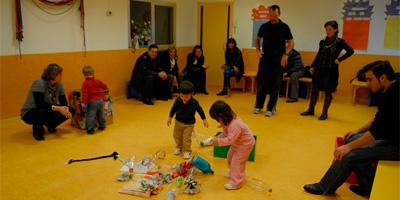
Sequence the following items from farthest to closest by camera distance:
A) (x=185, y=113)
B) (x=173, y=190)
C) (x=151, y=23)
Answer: (x=151, y=23)
(x=185, y=113)
(x=173, y=190)

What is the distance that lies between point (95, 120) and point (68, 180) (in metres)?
1.45

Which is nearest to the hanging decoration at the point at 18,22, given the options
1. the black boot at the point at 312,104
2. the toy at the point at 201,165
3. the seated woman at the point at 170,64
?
the seated woman at the point at 170,64

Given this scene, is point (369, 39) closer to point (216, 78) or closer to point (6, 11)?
point (216, 78)

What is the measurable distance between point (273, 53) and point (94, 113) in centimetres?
263

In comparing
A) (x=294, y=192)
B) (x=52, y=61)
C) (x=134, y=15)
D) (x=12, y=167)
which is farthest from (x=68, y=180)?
(x=134, y=15)

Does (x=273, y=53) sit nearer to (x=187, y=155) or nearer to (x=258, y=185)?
(x=187, y=155)

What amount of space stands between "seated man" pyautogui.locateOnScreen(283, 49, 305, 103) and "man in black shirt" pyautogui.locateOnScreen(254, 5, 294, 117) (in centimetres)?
132

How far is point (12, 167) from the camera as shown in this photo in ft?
9.98

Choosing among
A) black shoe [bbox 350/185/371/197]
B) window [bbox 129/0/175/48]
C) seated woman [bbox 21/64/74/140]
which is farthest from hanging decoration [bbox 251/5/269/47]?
black shoe [bbox 350/185/371/197]

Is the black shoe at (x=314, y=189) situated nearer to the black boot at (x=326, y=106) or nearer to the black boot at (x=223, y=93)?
the black boot at (x=326, y=106)

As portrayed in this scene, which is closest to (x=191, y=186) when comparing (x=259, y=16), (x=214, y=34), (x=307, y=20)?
(x=307, y=20)

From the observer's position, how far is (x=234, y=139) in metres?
2.68

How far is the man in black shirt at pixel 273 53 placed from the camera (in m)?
4.80

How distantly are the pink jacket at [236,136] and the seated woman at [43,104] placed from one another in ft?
6.62
